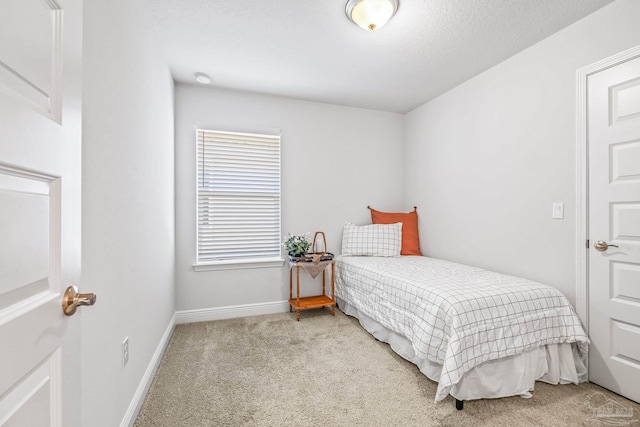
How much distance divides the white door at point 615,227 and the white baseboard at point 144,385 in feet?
9.68


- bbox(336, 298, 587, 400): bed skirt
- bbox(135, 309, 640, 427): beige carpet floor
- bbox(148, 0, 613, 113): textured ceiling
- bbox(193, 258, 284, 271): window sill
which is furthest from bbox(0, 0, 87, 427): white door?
bbox(193, 258, 284, 271): window sill

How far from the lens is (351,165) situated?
149 inches

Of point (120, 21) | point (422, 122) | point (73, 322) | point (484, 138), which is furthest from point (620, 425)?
point (120, 21)

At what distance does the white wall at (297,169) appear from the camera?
313 cm

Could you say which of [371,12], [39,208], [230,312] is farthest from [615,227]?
[230,312]

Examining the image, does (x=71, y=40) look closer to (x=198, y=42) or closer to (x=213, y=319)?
(x=198, y=42)

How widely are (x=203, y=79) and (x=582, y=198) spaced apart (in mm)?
3430

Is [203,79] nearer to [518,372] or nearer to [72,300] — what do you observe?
[72,300]

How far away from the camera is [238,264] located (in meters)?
3.27

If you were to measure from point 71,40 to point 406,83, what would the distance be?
299 centimetres

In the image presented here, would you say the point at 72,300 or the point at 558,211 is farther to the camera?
the point at 558,211

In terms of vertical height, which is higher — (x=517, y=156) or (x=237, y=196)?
(x=517, y=156)

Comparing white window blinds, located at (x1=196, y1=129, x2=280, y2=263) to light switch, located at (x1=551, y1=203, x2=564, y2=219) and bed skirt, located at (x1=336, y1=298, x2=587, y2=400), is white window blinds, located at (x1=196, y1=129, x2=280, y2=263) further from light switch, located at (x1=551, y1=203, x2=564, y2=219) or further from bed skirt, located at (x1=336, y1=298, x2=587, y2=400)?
light switch, located at (x1=551, y1=203, x2=564, y2=219)

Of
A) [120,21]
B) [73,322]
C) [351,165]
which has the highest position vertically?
[120,21]
